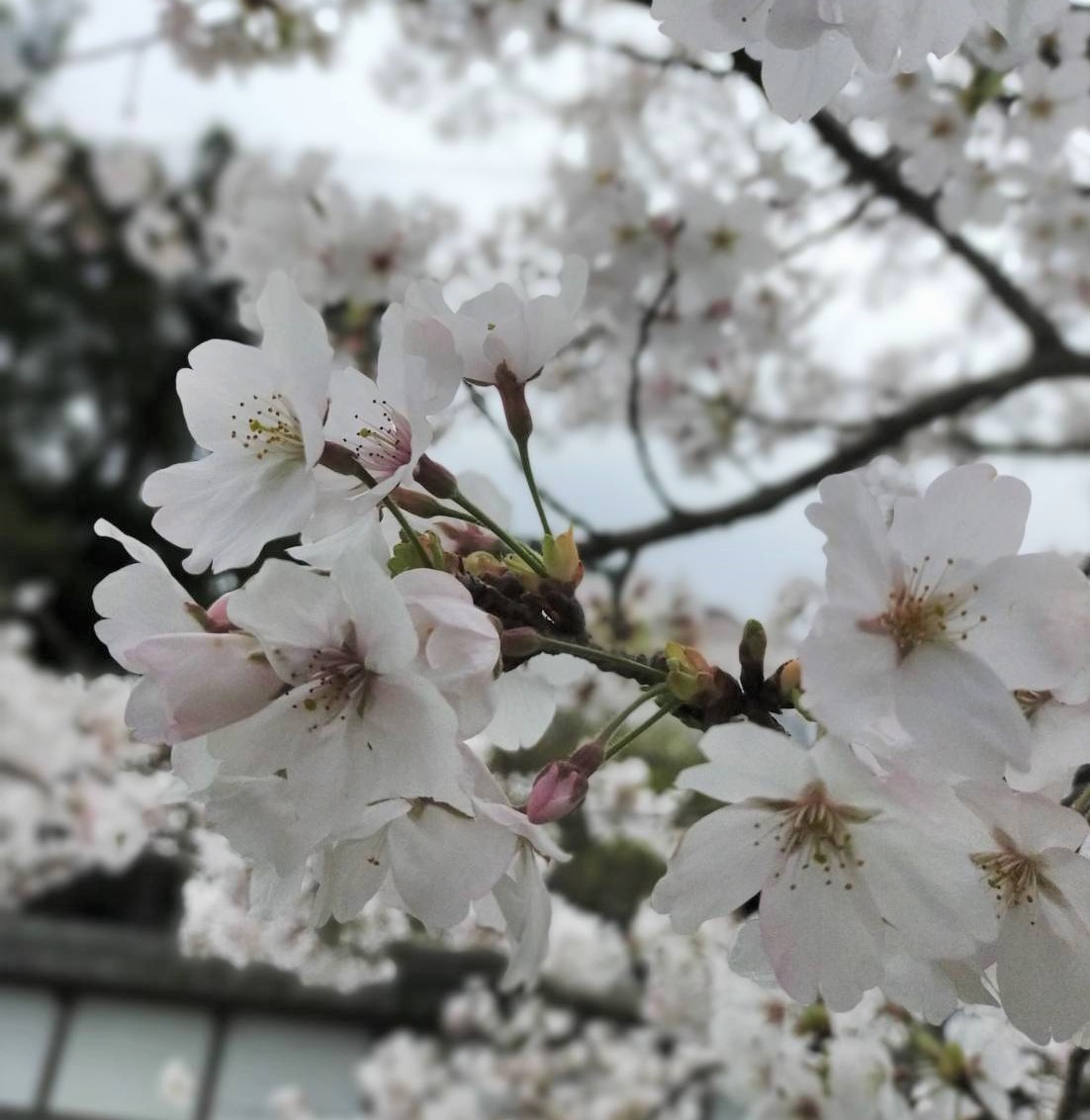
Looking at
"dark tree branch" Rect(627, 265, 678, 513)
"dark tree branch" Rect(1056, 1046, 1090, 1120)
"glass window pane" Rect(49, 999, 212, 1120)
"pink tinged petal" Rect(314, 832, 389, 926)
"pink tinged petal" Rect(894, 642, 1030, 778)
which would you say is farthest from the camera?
"glass window pane" Rect(49, 999, 212, 1120)

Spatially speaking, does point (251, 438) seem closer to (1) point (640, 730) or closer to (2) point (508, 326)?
(2) point (508, 326)

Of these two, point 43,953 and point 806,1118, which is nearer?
point 806,1118

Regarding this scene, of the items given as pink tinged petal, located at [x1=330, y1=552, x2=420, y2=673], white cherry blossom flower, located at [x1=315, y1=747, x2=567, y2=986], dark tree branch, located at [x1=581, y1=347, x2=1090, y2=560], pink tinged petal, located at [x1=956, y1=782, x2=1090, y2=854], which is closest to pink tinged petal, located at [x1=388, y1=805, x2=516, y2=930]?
white cherry blossom flower, located at [x1=315, y1=747, x2=567, y2=986]

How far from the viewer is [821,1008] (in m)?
1.15

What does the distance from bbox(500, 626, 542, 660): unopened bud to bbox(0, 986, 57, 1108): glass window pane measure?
3.63 m

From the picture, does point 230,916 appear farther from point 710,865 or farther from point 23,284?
point 23,284

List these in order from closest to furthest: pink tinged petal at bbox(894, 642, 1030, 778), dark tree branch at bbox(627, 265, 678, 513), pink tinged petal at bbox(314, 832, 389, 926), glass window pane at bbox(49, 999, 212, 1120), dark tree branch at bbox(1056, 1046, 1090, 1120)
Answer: pink tinged petal at bbox(894, 642, 1030, 778), pink tinged petal at bbox(314, 832, 389, 926), dark tree branch at bbox(1056, 1046, 1090, 1120), dark tree branch at bbox(627, 265, 678, 513), glass window pane at bbox(49, 999, 212, 1120)

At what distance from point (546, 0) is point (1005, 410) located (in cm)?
320

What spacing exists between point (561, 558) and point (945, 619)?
7.6 inches

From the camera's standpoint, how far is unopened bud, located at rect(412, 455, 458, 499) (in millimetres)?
581

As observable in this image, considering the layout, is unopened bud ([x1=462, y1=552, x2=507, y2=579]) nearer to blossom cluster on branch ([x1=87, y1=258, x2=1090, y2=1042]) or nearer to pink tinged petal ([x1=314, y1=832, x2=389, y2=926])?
blossom cluster on branch ([x1=87, y1=258, x2=1090, y2=1042])

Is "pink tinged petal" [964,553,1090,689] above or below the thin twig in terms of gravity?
below

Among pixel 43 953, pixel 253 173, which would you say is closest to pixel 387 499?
pixel 253 173

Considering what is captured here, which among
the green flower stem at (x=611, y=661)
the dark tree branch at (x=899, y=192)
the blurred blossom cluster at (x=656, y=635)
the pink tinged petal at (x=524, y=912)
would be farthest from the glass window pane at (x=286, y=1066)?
the green flower stem at (x=611, y=661)
